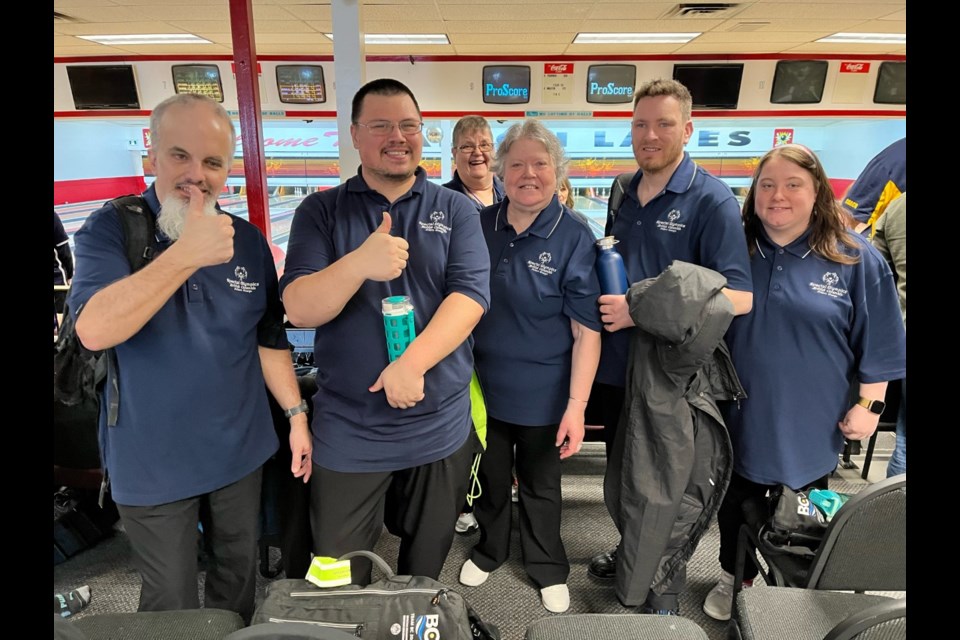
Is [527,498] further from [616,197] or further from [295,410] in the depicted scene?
[616,197]

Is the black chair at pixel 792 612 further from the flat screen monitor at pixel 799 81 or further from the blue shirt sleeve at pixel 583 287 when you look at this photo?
the flat screen monitor at pixel 799 81

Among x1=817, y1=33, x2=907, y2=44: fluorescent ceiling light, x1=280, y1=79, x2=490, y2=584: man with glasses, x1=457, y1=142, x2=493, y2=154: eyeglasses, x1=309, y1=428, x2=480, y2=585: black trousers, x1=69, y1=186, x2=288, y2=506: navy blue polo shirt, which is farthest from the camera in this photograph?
x1=817, y1=33, x2=907, y2=44: fluorescent ceiling light

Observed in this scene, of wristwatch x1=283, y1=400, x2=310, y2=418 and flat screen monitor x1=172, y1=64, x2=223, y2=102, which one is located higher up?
flat screen monitor x1=172, y1=64, x2=223, y2=102

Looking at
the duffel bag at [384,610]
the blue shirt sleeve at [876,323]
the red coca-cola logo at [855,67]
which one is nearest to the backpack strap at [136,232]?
the duffel bag at [384,610]

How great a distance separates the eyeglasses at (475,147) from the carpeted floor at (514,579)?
1724 mm

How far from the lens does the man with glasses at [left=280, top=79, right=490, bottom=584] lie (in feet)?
4.27

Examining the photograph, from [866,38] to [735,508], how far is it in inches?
179

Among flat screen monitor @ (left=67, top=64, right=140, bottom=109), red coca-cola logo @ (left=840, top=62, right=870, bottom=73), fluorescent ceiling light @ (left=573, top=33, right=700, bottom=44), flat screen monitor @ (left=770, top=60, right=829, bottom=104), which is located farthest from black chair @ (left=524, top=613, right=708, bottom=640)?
flat screen monitor @ (left=67, top=64, right=140, bottom=109)

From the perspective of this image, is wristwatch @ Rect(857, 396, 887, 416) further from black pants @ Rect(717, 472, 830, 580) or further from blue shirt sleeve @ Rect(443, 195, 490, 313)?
blue shirt sleeve @ Rect(443, 195, 490, 313)

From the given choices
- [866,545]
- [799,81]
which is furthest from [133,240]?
[799,81]

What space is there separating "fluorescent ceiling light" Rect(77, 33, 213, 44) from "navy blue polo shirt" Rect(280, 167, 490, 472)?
415cm

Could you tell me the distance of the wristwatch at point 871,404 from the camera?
1.65 m
